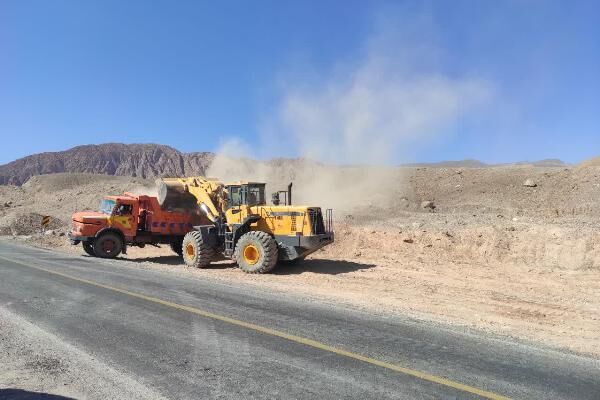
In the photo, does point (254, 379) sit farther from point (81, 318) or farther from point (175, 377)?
point (81, 318)

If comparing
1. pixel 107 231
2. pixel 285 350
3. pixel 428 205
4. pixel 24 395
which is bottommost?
pixel 24 395

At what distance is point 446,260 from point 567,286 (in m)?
4.81

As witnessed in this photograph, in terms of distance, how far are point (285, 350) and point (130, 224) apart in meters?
14.9

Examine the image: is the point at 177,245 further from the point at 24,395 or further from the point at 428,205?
the point at 428,205

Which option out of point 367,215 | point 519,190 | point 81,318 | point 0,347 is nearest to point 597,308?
point 81,318

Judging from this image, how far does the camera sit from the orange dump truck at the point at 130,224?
63.1 feet

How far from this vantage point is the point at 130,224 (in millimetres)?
19500

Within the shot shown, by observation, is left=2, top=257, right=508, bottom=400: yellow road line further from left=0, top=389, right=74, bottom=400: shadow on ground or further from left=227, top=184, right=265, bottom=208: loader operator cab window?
left=227, top=184, right=265, bottom=208: loader operator cab window

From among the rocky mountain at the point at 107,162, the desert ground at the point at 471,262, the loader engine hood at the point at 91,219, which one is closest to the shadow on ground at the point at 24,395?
the desert ground at the point at 471,262

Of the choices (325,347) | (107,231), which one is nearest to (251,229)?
(107,231)

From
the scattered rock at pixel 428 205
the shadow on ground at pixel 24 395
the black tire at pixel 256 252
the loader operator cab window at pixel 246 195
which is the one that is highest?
the scattered rock at pixel 428 205

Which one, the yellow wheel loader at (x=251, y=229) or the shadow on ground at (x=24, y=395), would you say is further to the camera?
the yellow wheel loader at (x=251, y=229)

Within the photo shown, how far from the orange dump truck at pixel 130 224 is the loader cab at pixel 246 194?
3.88 meters

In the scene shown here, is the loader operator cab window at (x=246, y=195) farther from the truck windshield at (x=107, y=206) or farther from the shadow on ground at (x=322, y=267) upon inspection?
the truck windshield at (x=107, y=206)
